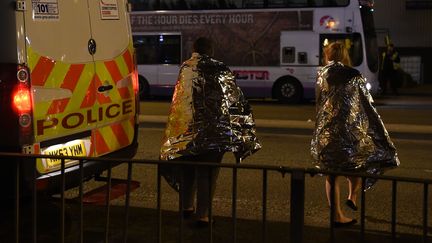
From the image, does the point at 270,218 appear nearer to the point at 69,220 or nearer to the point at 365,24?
the point at 69,220

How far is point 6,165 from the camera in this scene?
5.00m

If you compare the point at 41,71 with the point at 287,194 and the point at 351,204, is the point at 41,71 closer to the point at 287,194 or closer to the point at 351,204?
the point at 351,204

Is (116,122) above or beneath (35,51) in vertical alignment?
beneath

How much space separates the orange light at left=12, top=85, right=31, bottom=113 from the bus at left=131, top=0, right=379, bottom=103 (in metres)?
14.8

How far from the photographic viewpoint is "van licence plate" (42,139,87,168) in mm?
5316

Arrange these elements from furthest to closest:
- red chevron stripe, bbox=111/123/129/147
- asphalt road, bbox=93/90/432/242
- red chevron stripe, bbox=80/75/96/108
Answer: red chevron stripe, bbox=111/123/129/147 → asphalt road, bbox=93/90/432/242 → red chevron stripe, bbox=80/75/96/108

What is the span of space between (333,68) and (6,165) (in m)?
2.86

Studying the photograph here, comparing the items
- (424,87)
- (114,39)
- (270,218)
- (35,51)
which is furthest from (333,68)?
(424,87)

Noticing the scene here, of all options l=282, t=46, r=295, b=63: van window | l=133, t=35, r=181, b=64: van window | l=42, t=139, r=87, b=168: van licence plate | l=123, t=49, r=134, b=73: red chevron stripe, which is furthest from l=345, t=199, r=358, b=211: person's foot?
l=133, t=35, r=181, b=64: van window

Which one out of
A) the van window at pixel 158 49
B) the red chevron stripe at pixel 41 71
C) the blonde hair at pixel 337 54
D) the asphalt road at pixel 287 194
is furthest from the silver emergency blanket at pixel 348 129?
the van window at pixel 158 49

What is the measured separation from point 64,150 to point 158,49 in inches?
633

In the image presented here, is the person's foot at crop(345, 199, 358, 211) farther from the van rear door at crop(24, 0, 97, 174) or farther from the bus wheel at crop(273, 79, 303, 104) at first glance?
the bus wheel at crop(273, 79, 303, 104)

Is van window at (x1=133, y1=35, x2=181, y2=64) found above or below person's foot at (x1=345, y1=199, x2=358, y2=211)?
above

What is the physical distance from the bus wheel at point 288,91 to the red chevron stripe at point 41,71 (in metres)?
15.0
